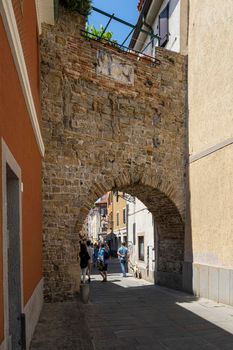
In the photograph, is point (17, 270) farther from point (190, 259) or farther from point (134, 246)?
point (134, 246)

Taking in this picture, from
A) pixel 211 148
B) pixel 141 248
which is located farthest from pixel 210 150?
pixel 141 248

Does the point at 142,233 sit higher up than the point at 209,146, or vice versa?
the point at 209,146

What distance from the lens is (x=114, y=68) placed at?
966cm

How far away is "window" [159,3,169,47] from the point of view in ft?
41.2

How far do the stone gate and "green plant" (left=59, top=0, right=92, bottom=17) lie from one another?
0.62 feet

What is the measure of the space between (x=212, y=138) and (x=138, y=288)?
17.7 ft

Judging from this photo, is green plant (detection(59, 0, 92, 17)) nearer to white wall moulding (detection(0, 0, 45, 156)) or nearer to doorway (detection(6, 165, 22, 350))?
white wall moulding (detection(0, 0, 45, 156))

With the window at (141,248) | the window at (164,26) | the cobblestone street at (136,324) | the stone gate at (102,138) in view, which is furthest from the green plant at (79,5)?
the window at (141,248)

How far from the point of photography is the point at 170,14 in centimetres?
1223

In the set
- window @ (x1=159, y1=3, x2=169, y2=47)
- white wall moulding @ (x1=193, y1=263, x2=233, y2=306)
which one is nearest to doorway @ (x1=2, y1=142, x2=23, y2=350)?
white wall moulding @ (x1=193, y1=263, x2=233, y2=306)

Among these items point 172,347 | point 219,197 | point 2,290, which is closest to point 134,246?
point 219,197

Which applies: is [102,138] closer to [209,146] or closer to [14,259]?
[209,146]

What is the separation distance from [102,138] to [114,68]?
193cm

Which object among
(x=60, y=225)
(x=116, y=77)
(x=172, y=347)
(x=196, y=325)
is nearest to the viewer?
(x=172, y=347)
